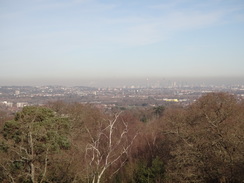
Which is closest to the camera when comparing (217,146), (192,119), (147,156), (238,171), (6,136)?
(238,171)

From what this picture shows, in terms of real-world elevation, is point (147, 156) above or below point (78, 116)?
below

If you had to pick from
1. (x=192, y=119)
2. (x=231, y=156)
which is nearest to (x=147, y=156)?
(x=192, y=119)

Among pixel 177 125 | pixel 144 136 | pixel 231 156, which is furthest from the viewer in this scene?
pixel 144 136

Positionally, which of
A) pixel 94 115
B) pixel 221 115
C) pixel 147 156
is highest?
pixel 221 115

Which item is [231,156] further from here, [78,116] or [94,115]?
[94,115]

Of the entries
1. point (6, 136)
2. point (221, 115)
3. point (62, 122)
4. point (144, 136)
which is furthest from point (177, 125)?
point (144, 136)

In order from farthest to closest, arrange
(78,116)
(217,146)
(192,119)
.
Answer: (78,116) < (192,119) < (217,146)

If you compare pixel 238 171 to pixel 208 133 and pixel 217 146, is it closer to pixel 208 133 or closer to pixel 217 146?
pixel 217 146

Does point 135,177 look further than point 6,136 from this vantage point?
No

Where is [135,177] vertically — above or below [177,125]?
below
